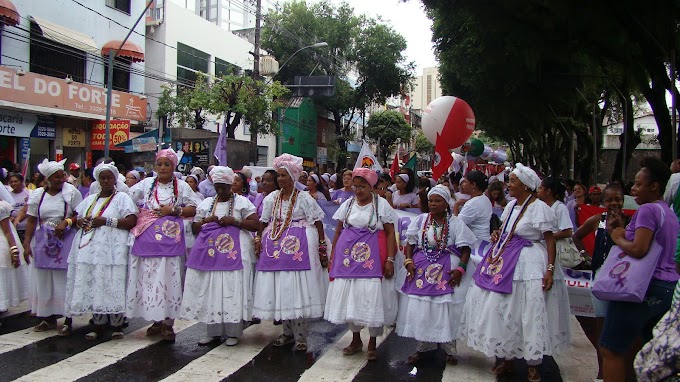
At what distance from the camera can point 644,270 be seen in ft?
13.2

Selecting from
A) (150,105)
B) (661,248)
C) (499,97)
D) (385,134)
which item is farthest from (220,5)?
(661,248)

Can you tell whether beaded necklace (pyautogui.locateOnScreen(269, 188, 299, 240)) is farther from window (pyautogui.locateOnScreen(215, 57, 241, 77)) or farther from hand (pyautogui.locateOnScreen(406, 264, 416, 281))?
window (pyautogui.locateOnScreen(215, 57, 241, 77))

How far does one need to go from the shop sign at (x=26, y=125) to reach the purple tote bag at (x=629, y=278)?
19220mm

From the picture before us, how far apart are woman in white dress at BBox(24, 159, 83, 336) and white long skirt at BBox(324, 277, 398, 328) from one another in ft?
9.91

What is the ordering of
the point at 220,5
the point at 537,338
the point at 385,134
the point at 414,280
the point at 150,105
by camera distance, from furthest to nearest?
the point at 385,134, the point at 220,5, the point at 150,105, the point at 414,280, the point at 537,338

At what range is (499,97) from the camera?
752 inches

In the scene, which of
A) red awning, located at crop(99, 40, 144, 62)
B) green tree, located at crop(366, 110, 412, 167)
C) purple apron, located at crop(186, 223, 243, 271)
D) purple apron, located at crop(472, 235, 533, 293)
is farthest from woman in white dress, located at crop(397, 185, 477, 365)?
green tree, located at crop(366, 110, 412, 167)

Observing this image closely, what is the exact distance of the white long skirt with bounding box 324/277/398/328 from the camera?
18.7 ft

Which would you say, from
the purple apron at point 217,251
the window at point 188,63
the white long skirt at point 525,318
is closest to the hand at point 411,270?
the white long skirt at point 525,318

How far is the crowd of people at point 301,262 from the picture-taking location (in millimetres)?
5332

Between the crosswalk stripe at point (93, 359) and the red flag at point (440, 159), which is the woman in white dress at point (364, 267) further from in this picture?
the red flag at point (440, 159)

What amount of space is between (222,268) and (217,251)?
0.18m

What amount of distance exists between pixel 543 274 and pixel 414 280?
119cm

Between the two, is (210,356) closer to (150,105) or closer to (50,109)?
(50,109)
